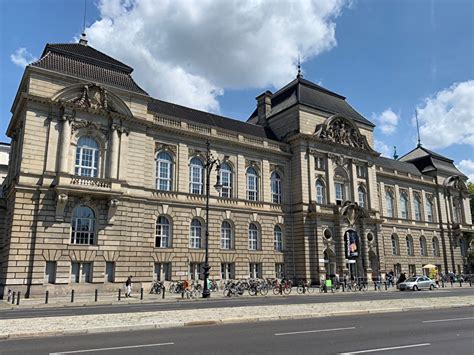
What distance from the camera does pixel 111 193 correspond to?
30.4 m

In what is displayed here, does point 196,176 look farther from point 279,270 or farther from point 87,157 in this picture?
point 279,270

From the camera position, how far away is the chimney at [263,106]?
51156mm

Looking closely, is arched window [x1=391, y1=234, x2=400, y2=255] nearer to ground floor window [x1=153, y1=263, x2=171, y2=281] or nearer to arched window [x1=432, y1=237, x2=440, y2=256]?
arched window [x1=432, y1=237, x2=440, y2=256]

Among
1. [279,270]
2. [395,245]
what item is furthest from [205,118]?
[395,245]

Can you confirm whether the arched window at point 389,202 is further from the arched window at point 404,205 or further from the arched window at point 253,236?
the arched window at point 253,236

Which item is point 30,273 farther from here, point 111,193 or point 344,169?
point 344,169

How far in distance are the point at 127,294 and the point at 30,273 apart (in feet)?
22.2

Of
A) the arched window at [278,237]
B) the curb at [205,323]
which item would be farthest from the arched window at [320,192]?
the curb at [205,323]

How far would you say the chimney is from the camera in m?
51.2

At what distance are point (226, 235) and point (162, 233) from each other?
6824 millimetres

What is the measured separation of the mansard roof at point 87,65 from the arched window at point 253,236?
55.6 ft

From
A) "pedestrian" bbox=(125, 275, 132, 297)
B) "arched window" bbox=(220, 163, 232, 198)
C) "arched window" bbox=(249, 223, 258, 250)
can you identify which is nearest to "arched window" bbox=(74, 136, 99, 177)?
"pedestrian" bbox=(125, 275, 132, 297)

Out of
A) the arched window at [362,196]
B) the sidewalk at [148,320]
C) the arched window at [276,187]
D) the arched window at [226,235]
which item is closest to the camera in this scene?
the sidewalk at [148,320]

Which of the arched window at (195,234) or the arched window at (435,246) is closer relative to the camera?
the arched window at (195,234)
